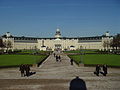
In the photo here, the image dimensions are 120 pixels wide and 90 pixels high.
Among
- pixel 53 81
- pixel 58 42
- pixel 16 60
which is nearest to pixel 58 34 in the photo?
pixel 58 42

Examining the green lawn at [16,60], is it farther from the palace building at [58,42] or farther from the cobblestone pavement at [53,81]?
the palace building at [58,42]

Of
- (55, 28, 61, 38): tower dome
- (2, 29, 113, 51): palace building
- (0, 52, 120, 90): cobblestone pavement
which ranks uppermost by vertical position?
(55, 28, 61, 38): tower dome

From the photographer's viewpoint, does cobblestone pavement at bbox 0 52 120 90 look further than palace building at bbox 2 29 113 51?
No

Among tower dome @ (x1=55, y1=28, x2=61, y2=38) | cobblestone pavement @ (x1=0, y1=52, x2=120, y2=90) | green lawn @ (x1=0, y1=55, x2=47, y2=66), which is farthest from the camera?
tower dome @ (x1=55, y1=28, x2=61, y2=38)

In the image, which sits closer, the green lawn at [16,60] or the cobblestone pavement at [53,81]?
the cobblestone pavement at [53,81]

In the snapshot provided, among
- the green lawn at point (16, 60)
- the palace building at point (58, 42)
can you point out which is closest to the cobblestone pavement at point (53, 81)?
the green lawn at point (16, 60)

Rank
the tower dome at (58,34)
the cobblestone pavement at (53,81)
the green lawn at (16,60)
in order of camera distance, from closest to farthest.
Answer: the cobblestone pavement at (53,81)
the green lawn at (16,60)
the tower dome at (58,34)

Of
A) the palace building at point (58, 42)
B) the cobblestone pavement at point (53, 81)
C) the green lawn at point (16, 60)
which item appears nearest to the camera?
the cobblestone pavement at point (53, 81)

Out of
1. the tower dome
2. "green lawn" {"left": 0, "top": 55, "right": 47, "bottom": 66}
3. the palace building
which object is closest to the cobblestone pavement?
"green lawn" {"left": 0, "top": 55, "right": 47, "bottom": 66}

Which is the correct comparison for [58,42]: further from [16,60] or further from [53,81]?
[53,81]

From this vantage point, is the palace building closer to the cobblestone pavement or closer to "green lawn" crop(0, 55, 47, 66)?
"green lawn" crop(0, 55, 47, 66)

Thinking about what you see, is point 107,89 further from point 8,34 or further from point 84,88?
point 8,34

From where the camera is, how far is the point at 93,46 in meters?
179

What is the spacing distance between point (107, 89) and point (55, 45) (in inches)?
6519
